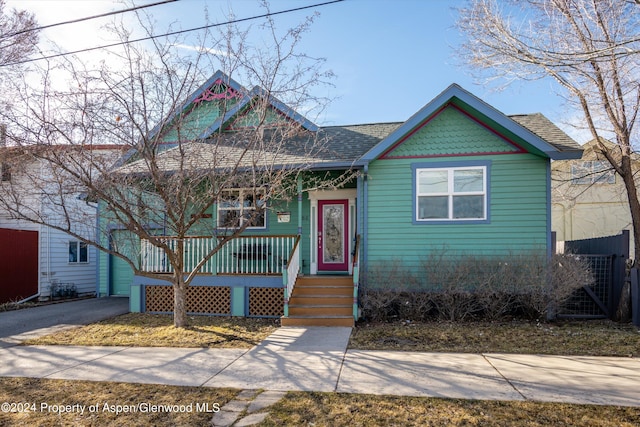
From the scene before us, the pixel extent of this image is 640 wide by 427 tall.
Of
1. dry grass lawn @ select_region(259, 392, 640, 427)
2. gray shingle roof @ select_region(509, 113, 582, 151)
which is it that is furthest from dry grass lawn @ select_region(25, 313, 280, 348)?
gray shingle roof @ select_region(509, 113, 582, 151)

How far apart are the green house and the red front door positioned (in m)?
0.57

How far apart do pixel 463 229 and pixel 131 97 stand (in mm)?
7695

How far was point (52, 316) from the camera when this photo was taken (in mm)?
10703

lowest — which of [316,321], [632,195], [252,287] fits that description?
[316,321]

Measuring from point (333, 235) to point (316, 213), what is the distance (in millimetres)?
797

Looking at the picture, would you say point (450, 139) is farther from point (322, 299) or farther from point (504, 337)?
point (322, 299)

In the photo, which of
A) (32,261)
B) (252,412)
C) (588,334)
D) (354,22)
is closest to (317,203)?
(354,22)

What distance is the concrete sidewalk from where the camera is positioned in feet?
15.9

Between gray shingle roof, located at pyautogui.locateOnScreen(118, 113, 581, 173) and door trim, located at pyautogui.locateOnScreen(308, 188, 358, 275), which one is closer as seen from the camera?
gray shingle roof, located at pyautogui.locateOnScreen(118, 113, 581, 173)

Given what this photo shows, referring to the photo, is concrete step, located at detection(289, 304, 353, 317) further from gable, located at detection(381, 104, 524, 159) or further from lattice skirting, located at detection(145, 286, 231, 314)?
gable, located at detection(381, 104, 524, 159)

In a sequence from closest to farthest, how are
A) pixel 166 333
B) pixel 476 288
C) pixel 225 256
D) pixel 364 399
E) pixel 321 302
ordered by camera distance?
pixel 364 399
pixel 166 333
pixel 476 288
pixel 321 302
pixel 225 256

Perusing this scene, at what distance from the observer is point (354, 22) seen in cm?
936

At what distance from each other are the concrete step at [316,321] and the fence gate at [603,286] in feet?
15.9

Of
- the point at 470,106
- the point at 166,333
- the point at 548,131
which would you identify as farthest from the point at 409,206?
the point at 166,333
